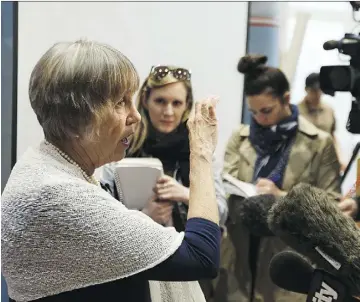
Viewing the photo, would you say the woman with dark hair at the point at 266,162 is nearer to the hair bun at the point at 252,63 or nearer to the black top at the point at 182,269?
the hair bun at the point at 252,63

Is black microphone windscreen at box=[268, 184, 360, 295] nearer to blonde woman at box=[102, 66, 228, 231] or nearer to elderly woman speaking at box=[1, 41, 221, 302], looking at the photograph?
elderly woman speaking at box=[1, 41, 221, 302]

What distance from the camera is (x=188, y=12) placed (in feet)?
7.29

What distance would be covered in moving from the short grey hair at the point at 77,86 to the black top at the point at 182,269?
222mm

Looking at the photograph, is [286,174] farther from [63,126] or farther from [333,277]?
[63,126]

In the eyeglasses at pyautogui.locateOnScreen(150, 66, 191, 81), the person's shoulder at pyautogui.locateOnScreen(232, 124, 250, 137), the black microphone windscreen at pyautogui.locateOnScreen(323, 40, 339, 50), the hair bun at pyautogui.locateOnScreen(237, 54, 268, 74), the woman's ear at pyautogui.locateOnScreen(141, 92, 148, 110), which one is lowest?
the person's shoulder at pyautogui.locateOnScreen(232, 124, 250, 137)

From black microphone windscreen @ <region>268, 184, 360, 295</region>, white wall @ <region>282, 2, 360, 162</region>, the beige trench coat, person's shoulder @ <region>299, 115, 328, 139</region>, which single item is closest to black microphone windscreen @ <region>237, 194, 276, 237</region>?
the beige trench coat

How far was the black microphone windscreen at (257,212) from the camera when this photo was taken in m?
1.55

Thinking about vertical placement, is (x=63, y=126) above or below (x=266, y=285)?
above

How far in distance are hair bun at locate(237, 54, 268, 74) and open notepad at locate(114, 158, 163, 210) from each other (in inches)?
22.7

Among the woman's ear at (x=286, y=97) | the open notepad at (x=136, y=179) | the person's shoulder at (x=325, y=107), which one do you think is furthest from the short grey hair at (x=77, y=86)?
the person's shoulder at (x=325, y=107)

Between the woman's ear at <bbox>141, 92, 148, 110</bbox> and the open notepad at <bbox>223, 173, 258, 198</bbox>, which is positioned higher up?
the woman's ear at <bbox>141, 92, 148, 110</bbox>

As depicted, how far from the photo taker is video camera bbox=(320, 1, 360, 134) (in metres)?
1.35

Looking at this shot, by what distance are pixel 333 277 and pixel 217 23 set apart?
1573mm

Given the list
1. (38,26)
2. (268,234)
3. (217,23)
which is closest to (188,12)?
(217,23)
